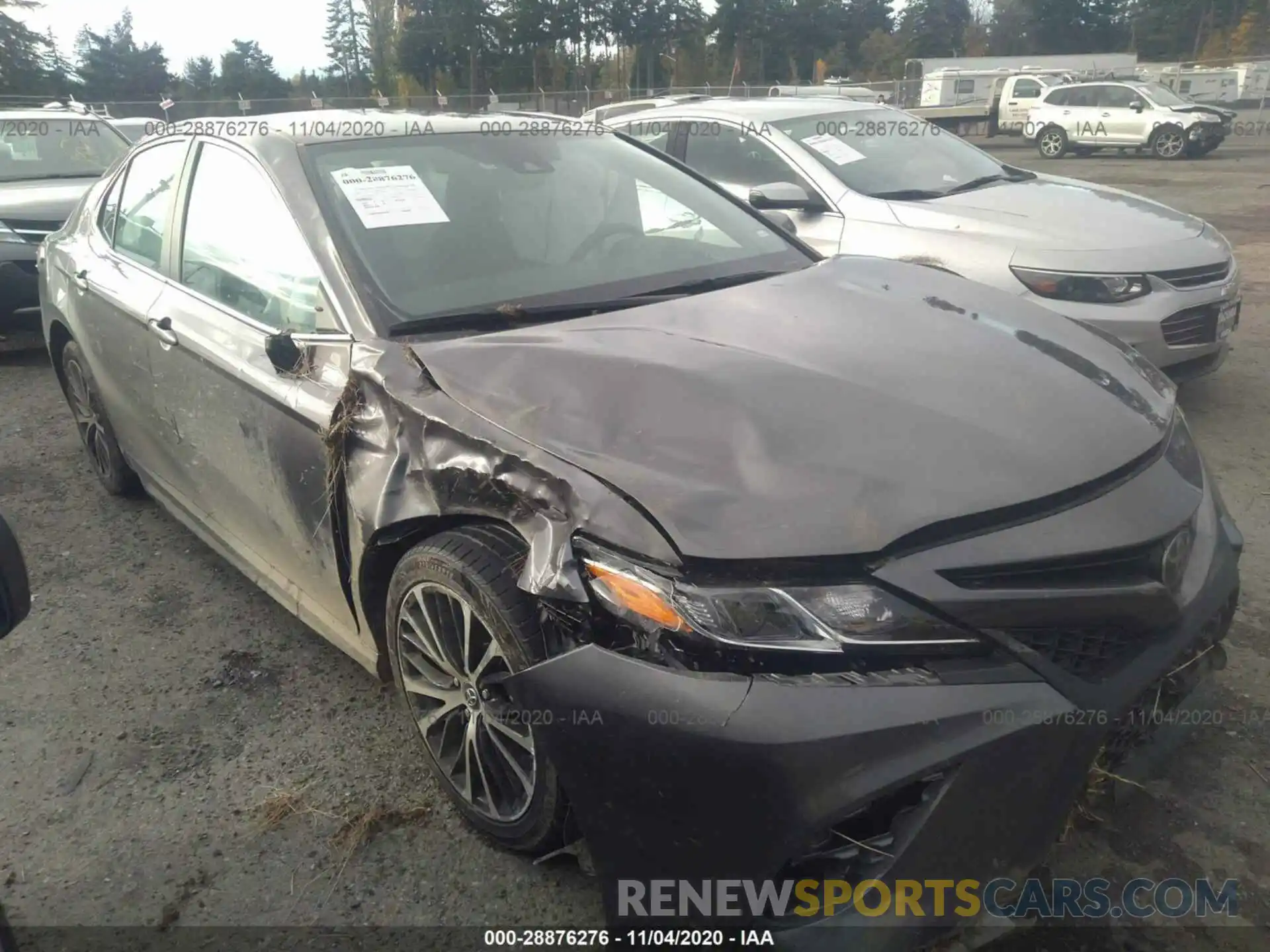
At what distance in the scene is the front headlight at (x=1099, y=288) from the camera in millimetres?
4609

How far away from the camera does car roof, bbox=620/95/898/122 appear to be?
596 cm

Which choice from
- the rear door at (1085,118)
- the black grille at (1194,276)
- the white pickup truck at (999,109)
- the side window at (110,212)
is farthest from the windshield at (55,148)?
the white pickup truck at (999,109)

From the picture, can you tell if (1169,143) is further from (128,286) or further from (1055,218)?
(128,286)

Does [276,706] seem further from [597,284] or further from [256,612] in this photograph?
[597,284]

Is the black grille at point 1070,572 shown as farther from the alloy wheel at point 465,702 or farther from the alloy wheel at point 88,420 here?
the alloy wheel at point 88,420

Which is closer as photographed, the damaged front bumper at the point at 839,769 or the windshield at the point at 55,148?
the damaged front bumper at the point at 839,769

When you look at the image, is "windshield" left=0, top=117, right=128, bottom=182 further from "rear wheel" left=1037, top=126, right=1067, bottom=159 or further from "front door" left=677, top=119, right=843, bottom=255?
"rear wheel" left=1037, top=126, right=1067, bottom=159

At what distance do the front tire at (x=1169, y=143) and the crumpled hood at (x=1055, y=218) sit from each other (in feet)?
56.0

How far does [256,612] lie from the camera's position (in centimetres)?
345

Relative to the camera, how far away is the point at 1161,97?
20.2 meters

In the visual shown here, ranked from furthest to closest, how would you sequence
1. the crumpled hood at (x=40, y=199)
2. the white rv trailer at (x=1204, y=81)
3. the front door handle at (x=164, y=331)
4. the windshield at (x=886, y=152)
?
the white rv trailer at (x=1204, y=81) → the crumpled hood at (x=40, y=199) → the windshield at (x=886, y=152) → the front door handle at (x=164, y=331)

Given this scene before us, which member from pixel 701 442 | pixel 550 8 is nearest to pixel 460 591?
pixel 701 442

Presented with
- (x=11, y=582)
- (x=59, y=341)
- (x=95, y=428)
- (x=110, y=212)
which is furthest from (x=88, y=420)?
(x=11, y=582)

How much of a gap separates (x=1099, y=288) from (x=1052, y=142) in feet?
64.7
